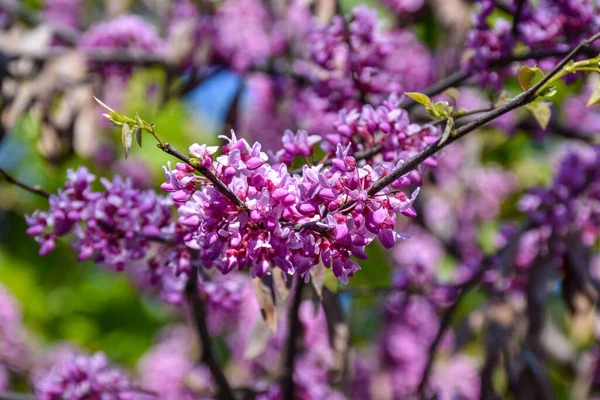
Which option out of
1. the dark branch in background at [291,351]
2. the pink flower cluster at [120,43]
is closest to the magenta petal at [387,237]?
the dark branch in background at [291,351]

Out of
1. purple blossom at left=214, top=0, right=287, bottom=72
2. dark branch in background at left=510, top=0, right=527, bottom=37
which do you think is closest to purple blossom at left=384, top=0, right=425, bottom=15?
purple blossom at left=214, top=0, right=287, bottom=72

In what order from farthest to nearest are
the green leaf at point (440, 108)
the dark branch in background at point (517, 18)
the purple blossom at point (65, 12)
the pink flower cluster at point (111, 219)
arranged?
the purple blossom at point (65, 12)
the dark branch in background at point (517, 18)
the pink flower cluster at point (111, 219)
the green leaf at point (440, 108)

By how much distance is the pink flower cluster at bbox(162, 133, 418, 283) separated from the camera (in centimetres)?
105

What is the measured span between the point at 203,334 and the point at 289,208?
781 millimetres

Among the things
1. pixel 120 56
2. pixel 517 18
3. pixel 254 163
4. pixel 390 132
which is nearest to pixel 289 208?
pixel 254 163

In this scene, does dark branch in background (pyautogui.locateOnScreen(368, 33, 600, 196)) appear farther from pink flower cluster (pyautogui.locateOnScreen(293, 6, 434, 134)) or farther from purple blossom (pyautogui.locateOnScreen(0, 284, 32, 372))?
purple blossom (pyautogui.locateOnScreen(0, 284, 32, 372))

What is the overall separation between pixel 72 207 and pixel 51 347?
3365 mm

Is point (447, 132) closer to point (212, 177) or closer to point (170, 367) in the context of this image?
point (212, 177)

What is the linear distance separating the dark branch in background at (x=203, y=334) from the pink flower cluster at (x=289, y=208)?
436 mm

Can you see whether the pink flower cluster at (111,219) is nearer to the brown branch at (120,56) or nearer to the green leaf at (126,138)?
the green leaf at (126,138)

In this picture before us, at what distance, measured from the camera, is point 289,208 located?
3.50ft

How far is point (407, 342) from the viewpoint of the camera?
134 inches

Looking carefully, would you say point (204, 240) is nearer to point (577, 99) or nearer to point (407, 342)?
point (407, 342)

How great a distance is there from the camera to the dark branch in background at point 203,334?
5.14 ft
